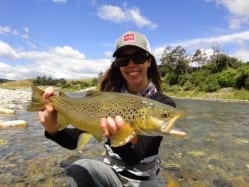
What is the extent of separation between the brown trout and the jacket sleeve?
1.97 ft

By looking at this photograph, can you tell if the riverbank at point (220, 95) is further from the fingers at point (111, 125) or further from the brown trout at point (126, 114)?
the fingers at point (111, 125)

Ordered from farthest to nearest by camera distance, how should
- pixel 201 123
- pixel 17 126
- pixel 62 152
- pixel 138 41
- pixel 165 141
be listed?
pixel 201 123, pixel 17 126, pixel 165 141, pixel 62 152, pixel 138 41

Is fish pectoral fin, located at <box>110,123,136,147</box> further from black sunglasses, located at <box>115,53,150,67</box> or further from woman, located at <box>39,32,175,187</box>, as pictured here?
black sunglasses, located at <box>115,53,150,67</box>

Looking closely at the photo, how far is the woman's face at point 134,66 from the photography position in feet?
12.3

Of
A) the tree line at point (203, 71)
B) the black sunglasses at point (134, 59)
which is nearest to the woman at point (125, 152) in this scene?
the black sunglasses at point (134, 59)

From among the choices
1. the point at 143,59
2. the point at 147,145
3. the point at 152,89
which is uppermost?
the point at 143,59

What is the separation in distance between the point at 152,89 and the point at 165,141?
7.78 meters

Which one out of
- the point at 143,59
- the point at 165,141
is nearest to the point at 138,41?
the point at 143,59

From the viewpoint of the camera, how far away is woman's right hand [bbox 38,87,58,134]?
3463 mm

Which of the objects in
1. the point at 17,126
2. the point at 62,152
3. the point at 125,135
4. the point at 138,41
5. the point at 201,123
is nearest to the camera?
the point at 125,135

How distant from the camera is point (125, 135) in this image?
9.40 ft

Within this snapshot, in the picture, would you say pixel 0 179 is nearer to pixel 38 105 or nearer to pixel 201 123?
pixel 38 105

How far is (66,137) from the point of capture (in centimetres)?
390

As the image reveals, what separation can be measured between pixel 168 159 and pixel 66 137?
587 cm
